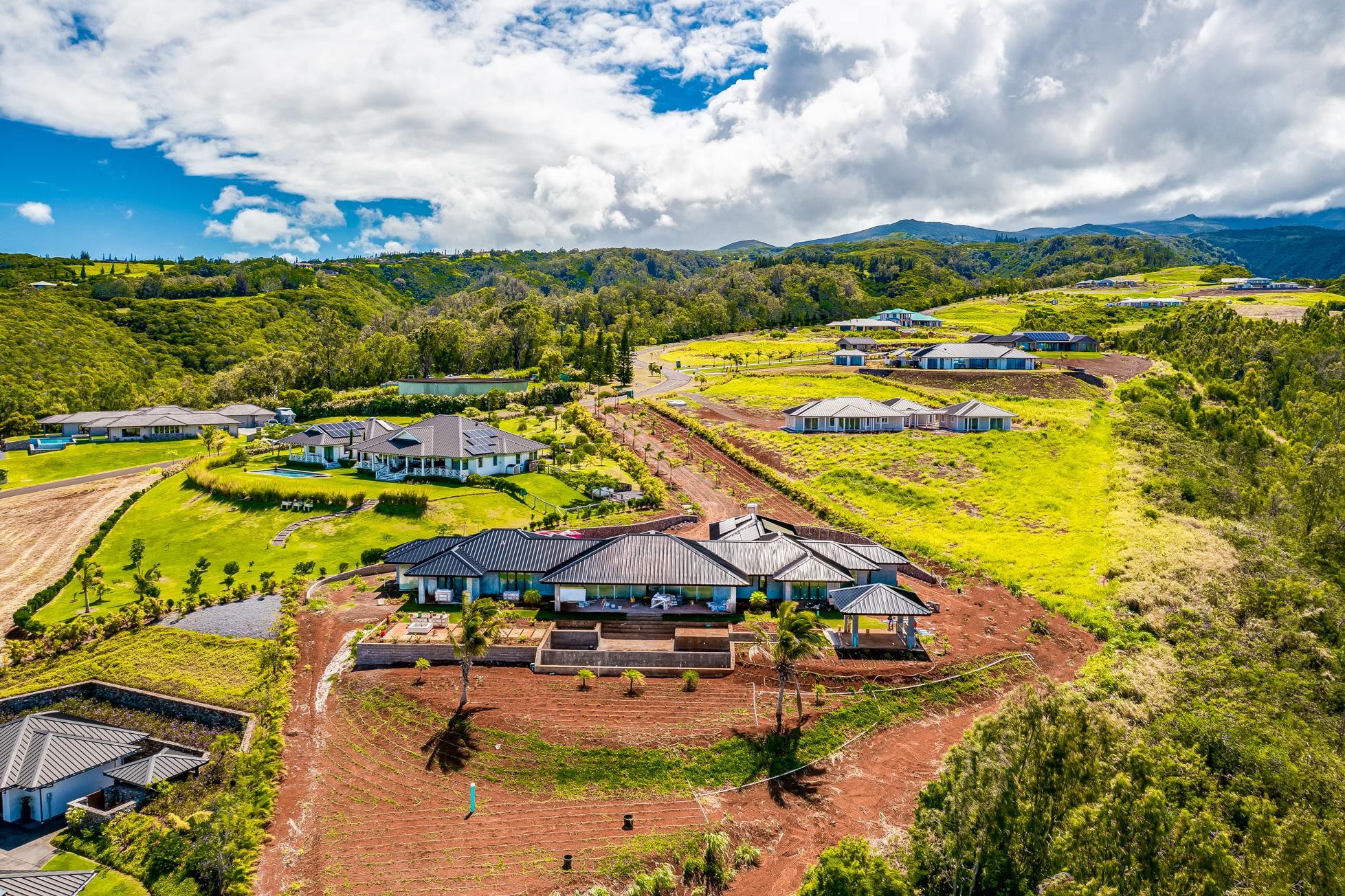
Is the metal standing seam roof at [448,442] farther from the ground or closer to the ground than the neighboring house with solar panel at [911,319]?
closer to the ground

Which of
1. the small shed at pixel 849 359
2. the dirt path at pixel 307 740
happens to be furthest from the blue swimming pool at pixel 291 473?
the small shed at pixel 849 359

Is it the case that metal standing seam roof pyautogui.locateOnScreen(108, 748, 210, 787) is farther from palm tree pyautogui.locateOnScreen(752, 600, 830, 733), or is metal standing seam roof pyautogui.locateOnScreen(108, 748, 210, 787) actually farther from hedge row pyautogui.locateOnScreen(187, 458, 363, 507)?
hedge row pyautogui.locateOnScreen(187, 458, 363, 507)

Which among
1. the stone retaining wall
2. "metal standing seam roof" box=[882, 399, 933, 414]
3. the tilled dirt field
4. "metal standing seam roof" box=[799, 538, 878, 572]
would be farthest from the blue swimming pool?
"metal standing seam roof" box=[882, 399, 933, 414]

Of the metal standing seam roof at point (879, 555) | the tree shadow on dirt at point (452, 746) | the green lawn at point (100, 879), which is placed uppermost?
the metal standing seam roof at point (879, 555)

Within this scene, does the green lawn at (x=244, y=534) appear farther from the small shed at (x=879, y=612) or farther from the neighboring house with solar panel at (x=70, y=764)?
the small shed at (x=879, y=612)

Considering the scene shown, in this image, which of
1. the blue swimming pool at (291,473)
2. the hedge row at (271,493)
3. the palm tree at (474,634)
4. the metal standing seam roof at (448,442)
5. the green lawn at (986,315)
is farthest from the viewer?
the green lawn at (986,315)

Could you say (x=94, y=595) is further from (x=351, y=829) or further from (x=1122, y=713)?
(x=1122, y=713)
